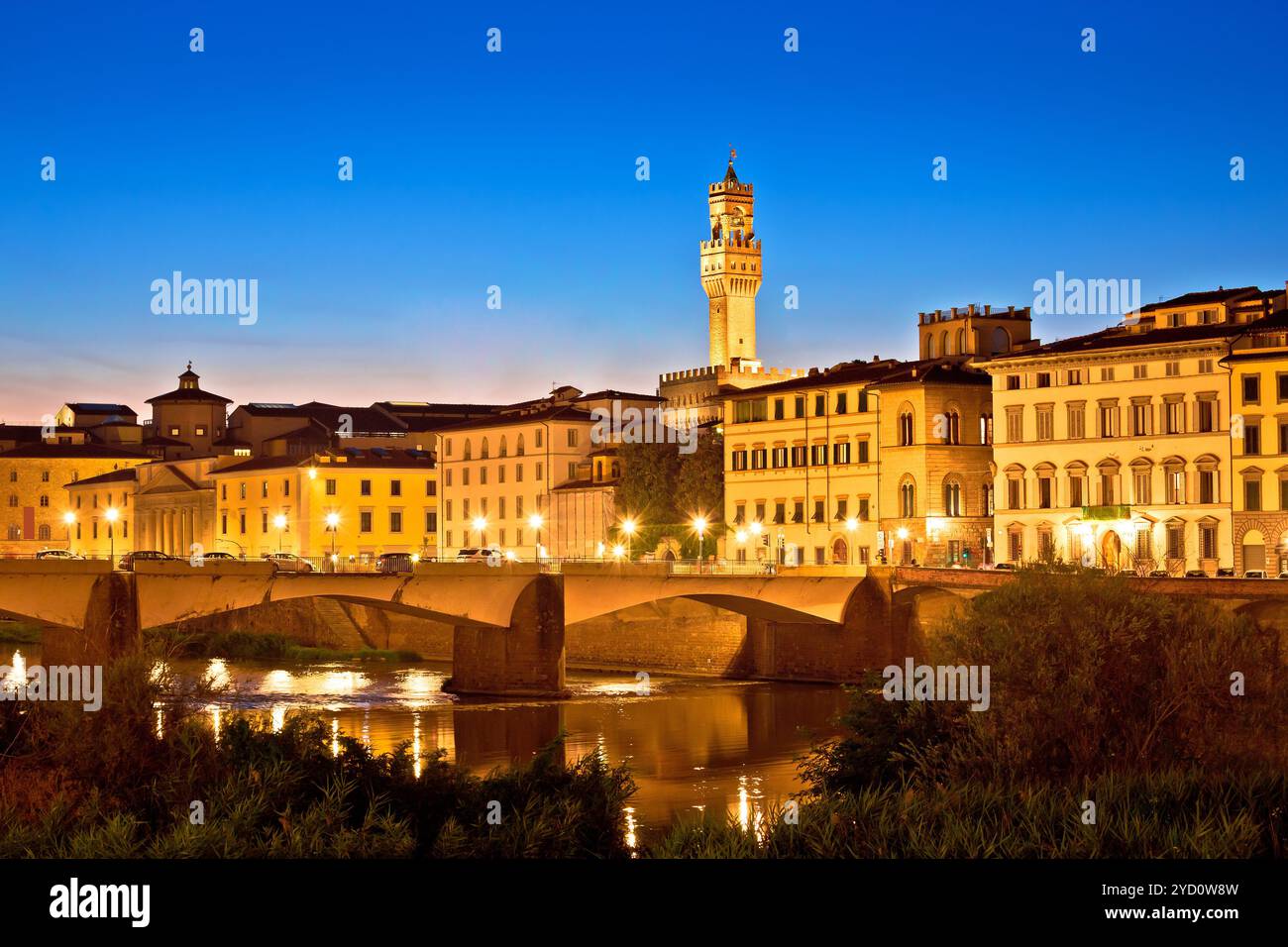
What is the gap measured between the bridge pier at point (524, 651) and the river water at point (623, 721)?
88 cm

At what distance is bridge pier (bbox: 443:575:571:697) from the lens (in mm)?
50375

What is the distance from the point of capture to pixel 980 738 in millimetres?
27156

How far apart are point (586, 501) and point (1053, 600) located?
51.5 m

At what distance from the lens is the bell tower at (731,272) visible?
128 metres

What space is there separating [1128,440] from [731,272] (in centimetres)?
6889

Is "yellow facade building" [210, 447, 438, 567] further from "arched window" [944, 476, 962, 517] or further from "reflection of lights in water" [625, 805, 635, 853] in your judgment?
"reflection of lights in water" [625, 805, 635, 853]

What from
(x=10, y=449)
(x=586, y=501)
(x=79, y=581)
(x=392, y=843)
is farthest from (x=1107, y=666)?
(x=10, y=449)

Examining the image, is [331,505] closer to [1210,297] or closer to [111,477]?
[111,477]

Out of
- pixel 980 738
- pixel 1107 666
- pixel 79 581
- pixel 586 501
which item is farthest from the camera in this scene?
pixel 586 501

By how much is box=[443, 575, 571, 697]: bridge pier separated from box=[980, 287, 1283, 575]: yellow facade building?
1637 cm

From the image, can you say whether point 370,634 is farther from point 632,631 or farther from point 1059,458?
point 1059,458

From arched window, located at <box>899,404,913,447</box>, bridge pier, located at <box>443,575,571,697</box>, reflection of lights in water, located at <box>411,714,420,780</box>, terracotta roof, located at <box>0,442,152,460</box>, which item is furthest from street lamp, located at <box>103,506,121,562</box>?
arched window, located at <box>899,404,913,447</box>

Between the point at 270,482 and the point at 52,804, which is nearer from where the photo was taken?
the point at 52,804

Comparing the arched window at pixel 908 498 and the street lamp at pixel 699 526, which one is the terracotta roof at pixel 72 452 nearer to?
the street lamp at pixel 699 526
